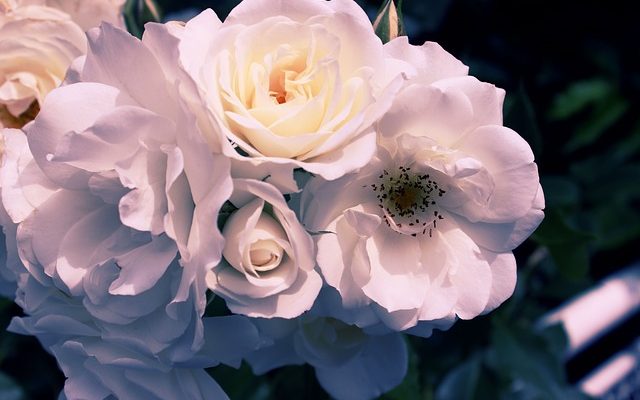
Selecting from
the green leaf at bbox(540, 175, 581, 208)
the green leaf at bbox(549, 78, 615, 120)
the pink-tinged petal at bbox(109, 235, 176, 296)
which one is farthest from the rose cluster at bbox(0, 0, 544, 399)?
the green leaf at bbox(549, 78, 615, 120)

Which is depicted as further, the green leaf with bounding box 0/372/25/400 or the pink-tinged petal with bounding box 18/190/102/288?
the green leaf with bounding box 0/372/25/400

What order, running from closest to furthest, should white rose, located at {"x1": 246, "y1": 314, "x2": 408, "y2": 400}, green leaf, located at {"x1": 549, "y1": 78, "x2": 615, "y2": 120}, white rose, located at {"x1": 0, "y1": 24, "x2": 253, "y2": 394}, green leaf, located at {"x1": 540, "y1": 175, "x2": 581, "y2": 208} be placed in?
1. white rose, located at {"x1": 0, "y1": 24, "x2": 253, "y2": 394}
2. white rose, located at {"x1": 246, "y1": 314, "x2": 408, "y2": 400}
3. green leaf, located at {"x1": 540, "y1": 175, "x2": 581, "y2": 208}
4. green leaf, located at {"x1": 549, "y1": 78, "x2": 615, "y2": 120}

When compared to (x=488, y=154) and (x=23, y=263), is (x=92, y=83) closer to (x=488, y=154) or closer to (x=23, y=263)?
(x=23, y=263)

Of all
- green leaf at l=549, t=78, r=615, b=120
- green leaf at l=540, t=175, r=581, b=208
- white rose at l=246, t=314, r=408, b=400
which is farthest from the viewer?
green leaf at l=549, t=78, r=615, b=120

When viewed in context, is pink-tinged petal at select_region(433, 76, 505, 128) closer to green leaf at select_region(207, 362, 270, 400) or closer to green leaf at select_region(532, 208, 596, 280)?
green leaf at select_region(532, 208, 596, 280)

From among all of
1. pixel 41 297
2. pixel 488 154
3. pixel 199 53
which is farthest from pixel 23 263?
pixel 488 154

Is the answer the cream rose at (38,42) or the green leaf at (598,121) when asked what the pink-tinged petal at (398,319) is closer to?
the cream rose at (38,42)
